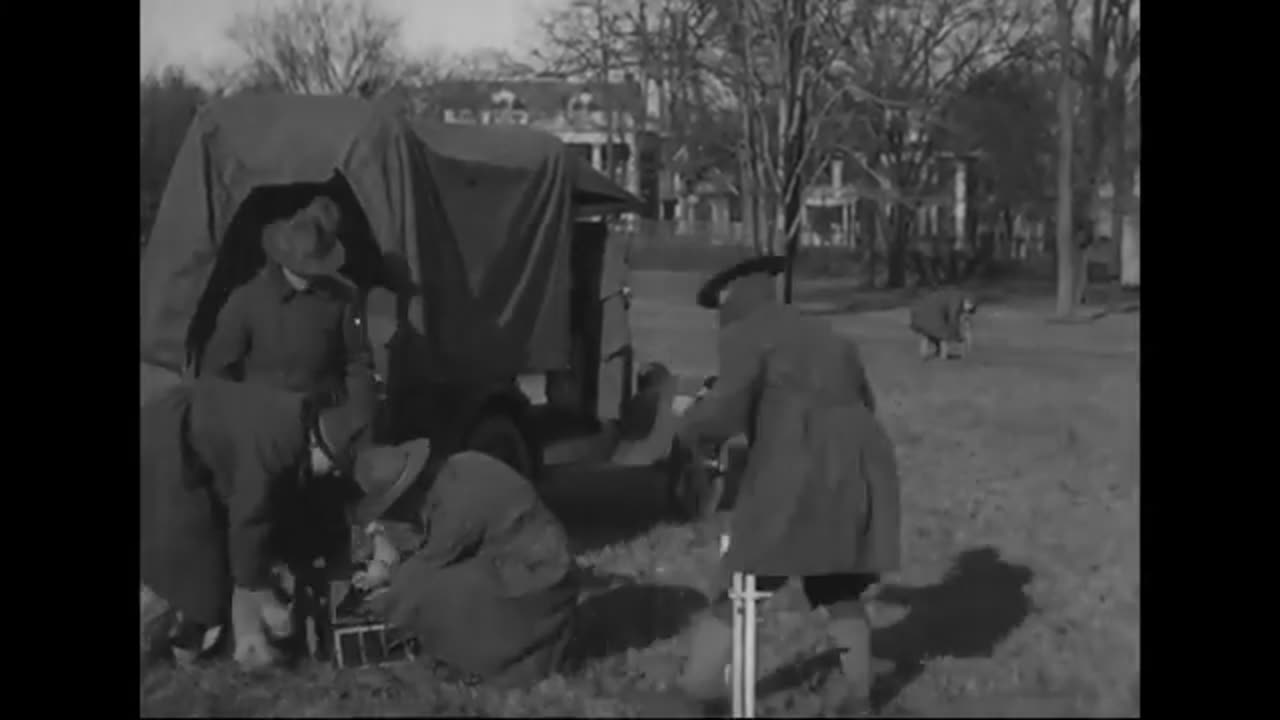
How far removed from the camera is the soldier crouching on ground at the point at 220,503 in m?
6.88

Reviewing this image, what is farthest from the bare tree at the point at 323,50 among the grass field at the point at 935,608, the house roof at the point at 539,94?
the grass field at the point at 935,608

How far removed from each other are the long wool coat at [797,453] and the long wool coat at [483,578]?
0.98 metres

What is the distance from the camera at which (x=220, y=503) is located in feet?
23.1

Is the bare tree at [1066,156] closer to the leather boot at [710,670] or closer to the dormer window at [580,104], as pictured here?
the dormer window at [580,104]

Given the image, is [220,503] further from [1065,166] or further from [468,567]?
[1065,166]

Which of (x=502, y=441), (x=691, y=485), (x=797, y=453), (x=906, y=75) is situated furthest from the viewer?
(x=906, y=75)

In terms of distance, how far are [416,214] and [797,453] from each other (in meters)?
3.96

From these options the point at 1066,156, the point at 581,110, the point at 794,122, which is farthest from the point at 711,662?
the point at 581,110

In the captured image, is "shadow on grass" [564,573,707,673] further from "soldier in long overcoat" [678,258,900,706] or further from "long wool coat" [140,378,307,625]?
"long wool coat" [140,378,307,625]

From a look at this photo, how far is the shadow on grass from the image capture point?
7.71 meters
